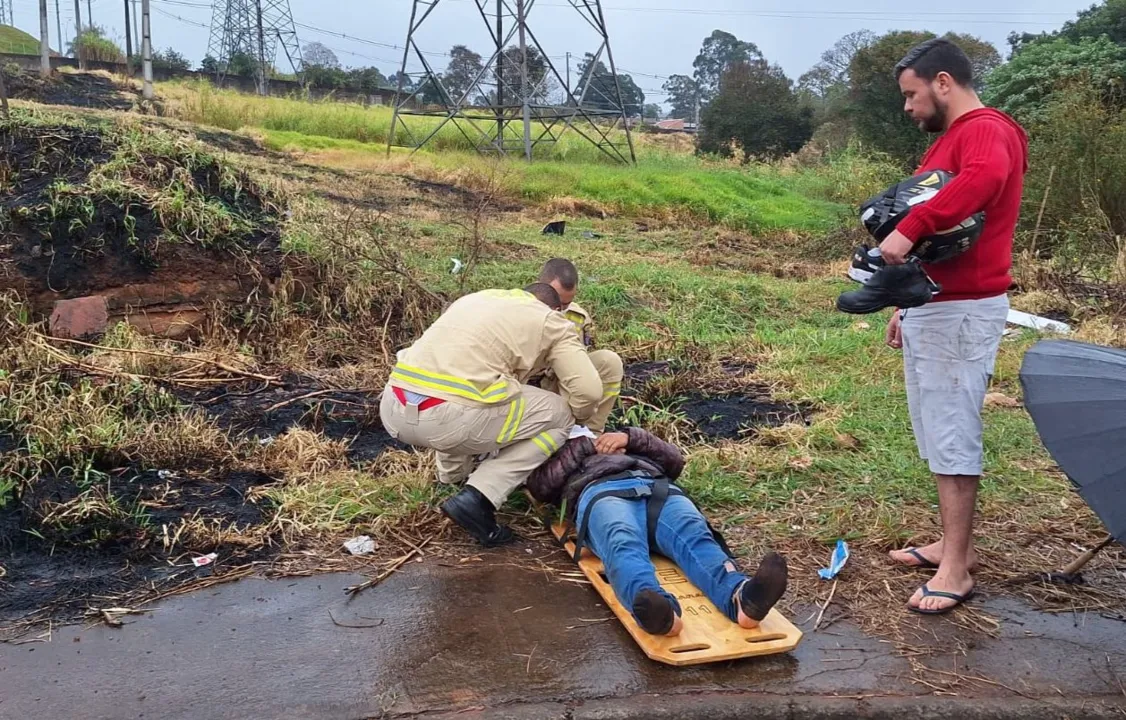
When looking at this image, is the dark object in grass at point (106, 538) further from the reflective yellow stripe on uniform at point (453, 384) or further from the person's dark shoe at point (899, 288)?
the person's dark shoe at point (899, 288)

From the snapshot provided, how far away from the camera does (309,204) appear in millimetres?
8852

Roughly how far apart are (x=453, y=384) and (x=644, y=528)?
96 centimetres

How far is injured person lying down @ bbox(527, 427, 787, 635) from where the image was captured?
3004 millimetres

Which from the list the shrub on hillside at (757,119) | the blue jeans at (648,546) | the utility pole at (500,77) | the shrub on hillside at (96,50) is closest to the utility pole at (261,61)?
the shrub on hillside at (96,50)

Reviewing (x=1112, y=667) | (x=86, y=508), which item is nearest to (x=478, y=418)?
(x=86, y=508)

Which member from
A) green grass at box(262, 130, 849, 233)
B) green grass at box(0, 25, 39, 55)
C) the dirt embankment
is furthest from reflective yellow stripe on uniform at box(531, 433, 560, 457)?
green grass at box(0, 25, 39, 55)

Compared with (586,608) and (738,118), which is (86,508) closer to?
(586,608)

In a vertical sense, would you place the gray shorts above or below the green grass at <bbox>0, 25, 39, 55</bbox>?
below

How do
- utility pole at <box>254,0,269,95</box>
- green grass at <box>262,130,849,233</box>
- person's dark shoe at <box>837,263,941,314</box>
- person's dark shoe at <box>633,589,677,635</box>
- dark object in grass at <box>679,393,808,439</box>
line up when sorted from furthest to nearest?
1. utility pole at <box>254,0,269,95</box>
2. green grass at <box>262,130,849,233</box>
3. dark object in grass at <box>679,393,808,439</box>
4. person's dark shoe at <box>837,263,941,314</box>
5. person's dark shoe at <box>633,589,677,635</box>

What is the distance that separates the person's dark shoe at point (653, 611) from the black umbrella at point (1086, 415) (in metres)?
1.25

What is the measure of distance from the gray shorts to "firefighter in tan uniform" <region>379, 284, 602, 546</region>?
1.34 meters

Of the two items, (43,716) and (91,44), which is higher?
(91,44)

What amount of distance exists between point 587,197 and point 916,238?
48.3 feet

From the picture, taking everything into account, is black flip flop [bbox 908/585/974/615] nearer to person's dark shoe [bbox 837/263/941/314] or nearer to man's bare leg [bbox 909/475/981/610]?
man's bare leg [bbox 909/475/981/610]
